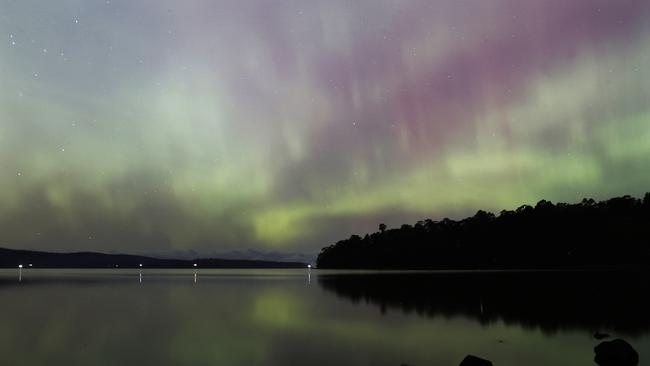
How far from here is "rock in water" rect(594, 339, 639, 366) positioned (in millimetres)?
23578

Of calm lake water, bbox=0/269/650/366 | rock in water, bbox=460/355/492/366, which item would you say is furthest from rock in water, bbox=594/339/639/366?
rock in water, bbox=460/355/492/366

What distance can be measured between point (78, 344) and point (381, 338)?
20022 millimetres

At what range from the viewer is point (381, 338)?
117ft

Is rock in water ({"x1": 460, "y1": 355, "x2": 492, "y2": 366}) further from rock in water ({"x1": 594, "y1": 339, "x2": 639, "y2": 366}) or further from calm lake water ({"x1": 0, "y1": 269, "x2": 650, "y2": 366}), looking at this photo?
rock in water ({"x1": 594, "y1": 339, "x2": 639, "y2": 366})

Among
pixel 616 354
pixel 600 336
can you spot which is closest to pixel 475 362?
pixel 616 354

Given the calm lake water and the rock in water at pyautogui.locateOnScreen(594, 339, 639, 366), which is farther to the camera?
the calm lake water

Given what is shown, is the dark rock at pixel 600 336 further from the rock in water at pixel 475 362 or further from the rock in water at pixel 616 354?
the rock in water at pixel 475 362

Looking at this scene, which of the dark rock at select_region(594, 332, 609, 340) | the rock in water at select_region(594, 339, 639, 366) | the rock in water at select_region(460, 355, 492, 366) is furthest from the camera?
the dark rock at select_region(594, 332, 609, 340)

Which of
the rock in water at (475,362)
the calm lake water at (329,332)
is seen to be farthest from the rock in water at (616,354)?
the rock in water at (475,362)

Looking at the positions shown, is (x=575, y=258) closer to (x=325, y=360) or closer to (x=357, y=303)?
(x=357, y=303)

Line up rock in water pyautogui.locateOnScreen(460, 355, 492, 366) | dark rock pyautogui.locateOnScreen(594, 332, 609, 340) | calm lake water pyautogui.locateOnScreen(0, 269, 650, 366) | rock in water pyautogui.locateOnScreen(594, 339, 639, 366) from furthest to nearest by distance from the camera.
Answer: dark rock pyautogui.locateOnScreen(594, 332, 609, 340)
calm lake water pyautogui.locateOnScreen(0, 269, 650, 366)
rock in water pyautogui.locateOnScreen(594, 339, 639, 366)
rock in water pyautogui.locateOnScreen(460, 355, 492, 366)

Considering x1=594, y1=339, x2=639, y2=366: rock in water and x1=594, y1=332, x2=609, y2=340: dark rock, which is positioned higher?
x1=594, y1=339, x2=639, y2=366: rock in water

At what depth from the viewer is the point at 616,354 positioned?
24484mm

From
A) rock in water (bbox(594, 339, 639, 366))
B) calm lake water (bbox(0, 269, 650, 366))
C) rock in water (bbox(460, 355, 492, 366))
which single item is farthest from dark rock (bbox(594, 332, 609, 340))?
rock in water (bbox(460, 355, 492, 366))
